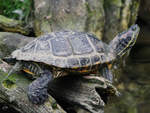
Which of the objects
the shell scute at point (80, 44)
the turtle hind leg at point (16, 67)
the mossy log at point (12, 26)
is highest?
the shell scute at point (80, 44)

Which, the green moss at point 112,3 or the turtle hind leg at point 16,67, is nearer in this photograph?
the turtle hind leg at point 16,67

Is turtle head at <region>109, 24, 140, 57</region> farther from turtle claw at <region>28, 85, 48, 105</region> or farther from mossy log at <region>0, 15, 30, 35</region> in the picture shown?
mossy log at <region>0, 15, 30, 35</region>

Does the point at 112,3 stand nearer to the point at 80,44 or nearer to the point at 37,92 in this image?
the point at 80,44

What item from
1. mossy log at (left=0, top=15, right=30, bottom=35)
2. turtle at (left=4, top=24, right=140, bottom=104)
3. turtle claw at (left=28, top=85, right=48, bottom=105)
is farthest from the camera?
mossy log at (left=0, top=15, right=30, bottom=35)

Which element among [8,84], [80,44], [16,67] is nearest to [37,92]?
[8,84]

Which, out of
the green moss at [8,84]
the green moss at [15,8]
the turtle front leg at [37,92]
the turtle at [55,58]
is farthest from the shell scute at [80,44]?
the green moss at [15,8]

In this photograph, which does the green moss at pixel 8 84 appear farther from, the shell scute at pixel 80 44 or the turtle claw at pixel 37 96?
the shell scute at pixel 80 44

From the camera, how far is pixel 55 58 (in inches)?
83.7

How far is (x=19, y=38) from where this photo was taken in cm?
331

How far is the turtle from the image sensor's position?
2.06 metres

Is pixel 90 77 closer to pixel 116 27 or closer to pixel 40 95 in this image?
pixel 40 95

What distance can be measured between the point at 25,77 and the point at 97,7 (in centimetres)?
230

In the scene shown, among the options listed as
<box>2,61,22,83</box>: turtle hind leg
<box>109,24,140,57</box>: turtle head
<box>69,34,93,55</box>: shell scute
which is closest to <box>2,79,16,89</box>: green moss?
<box>2,61,22,83</box>: turtle hind leg

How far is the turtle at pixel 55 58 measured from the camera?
2.06 m
